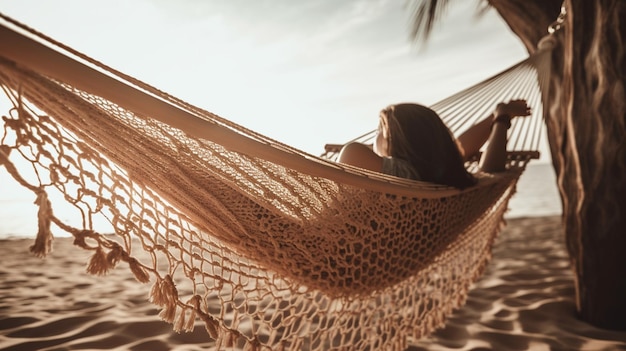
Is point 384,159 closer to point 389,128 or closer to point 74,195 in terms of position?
point 389,128

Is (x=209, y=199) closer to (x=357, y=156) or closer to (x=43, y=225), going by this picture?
(x=43, y=225)

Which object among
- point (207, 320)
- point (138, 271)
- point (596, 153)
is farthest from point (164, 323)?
point (596, 153)

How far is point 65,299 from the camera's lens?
5.86ft

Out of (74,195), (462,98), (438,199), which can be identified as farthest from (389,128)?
(74,195)

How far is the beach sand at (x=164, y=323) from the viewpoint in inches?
50.6

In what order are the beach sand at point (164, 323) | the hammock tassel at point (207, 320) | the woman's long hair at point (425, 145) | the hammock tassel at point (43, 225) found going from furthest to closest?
the beach sand at point (164, 323)
the woman's long hair at point (425, 145)
the hammock tassel at point (207, 320)
the hammock tassel at point (43, 225)

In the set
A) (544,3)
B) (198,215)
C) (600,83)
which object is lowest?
(198,215)

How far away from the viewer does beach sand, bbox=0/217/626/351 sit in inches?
50.6

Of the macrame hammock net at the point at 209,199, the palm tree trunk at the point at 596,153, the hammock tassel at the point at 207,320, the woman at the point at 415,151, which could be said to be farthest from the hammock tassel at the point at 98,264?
the palm tree trunk at the point at 596,153

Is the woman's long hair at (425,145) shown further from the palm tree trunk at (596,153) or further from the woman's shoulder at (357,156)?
the palm tree trunk at (596,153)

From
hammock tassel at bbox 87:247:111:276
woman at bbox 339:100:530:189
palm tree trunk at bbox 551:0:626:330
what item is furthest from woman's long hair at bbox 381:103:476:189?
hammock tassel at bbox 87:247:111:276

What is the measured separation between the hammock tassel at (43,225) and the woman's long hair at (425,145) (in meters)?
0.92

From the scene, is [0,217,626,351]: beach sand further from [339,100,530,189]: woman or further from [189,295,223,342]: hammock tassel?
[189,295,223,342]: hammock tassel

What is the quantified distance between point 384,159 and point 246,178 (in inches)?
23.0
